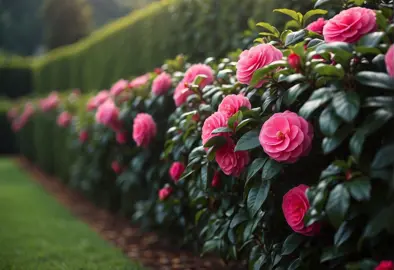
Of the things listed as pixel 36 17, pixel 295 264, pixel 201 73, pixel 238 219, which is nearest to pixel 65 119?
pixel 201 73

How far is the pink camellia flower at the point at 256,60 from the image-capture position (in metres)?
1.86

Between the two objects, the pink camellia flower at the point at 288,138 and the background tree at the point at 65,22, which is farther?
the background tree at the point at 65,22

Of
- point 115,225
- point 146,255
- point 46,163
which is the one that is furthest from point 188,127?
point 46,163

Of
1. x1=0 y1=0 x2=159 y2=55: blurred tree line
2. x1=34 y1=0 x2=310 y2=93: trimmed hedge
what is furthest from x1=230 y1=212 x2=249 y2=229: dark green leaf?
x1=0 y1=0 x2=159 y2=55: blurred tree line

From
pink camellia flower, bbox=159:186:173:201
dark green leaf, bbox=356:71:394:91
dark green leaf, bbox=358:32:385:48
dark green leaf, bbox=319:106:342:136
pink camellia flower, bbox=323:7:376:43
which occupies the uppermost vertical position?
pink camellia flower, bbox=323:7:376:43

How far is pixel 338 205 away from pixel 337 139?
8.0 inches

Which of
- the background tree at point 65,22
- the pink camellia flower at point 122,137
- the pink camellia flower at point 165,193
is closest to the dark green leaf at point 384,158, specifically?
the pink camellia flower at point 165,193

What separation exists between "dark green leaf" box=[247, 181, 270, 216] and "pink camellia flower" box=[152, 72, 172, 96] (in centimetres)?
143

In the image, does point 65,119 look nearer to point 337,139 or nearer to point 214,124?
point 214,124

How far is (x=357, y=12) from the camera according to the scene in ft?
5.34

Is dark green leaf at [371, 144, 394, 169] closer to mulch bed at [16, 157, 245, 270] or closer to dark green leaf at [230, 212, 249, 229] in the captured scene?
dark green leaf at [230, 212, 249, 229]

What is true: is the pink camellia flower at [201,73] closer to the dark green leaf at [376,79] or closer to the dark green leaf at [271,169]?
the dark green leaf at [271,169]

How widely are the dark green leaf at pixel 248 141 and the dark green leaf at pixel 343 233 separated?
406 millimetres

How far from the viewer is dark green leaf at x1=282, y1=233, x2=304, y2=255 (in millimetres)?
1737
